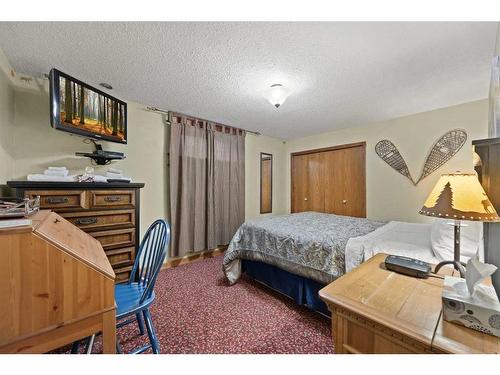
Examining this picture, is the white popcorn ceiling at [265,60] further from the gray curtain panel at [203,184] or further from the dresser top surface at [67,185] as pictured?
the dresser top surface at [67,185]

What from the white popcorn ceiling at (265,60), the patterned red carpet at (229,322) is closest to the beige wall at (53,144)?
the white popcorn ceiling at (265,60)

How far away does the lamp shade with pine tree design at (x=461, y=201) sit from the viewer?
882 mm

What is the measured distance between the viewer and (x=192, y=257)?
10.7 feet

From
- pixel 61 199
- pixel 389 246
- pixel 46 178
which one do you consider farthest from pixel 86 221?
pixel 389 246

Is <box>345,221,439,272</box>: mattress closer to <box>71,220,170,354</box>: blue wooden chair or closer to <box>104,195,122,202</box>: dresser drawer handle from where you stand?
<box>71,220,170,354</box>: blue wooden chair

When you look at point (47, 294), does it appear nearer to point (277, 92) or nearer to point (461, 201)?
point (461, 201)

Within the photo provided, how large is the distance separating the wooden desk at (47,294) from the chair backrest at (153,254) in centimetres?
38

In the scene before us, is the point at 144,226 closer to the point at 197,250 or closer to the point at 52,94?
the point at 197,250

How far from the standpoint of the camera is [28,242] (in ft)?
2.51

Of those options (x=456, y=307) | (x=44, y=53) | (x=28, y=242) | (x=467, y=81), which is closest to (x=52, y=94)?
(x=44, y=53)

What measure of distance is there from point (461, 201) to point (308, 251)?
1153 mm

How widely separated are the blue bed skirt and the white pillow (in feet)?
2.99

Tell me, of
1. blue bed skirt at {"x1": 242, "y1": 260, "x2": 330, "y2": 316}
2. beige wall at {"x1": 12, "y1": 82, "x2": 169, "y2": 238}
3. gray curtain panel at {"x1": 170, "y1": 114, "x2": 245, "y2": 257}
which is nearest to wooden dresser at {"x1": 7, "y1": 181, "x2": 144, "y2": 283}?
beige wall at {"x1": 12, "y1": 82, "x2": 169, "y2": 238}

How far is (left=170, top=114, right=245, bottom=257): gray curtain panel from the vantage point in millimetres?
2994
